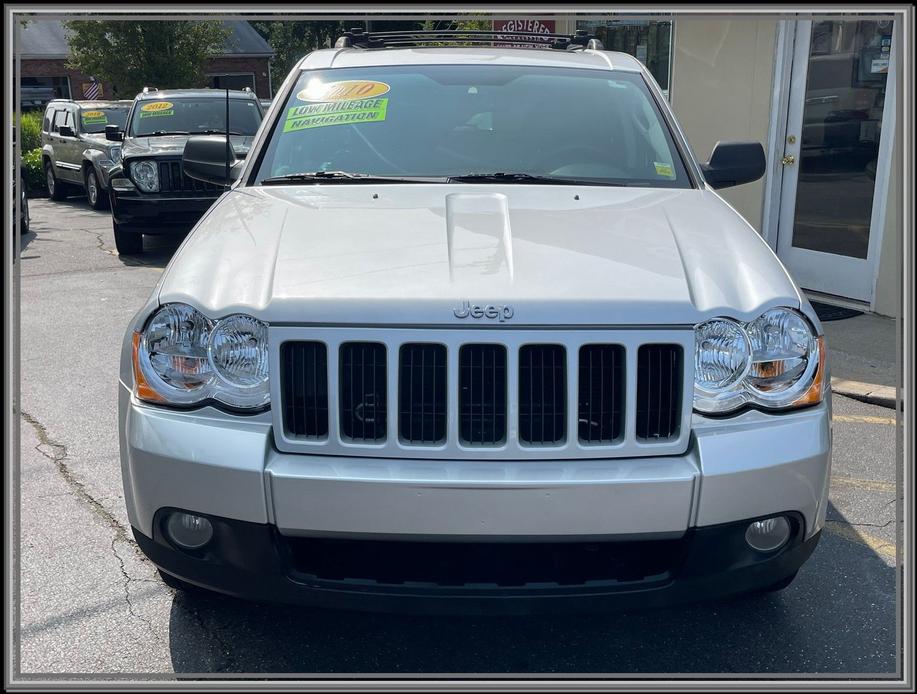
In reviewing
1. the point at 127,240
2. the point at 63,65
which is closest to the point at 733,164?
the point at 127,240

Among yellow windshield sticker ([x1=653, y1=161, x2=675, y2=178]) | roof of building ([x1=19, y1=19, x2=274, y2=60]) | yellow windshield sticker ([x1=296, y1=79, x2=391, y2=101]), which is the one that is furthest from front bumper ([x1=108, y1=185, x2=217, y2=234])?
roof of building ([x1=19, y1=19, x2=274, y2=60])

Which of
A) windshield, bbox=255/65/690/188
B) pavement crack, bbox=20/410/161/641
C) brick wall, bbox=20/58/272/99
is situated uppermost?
brick wall, bbox=20/58/272/99

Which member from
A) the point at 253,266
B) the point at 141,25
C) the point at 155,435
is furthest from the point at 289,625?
the point at 141,25

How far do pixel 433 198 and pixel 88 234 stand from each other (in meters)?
11.3

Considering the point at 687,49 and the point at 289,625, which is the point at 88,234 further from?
the point at 289,625

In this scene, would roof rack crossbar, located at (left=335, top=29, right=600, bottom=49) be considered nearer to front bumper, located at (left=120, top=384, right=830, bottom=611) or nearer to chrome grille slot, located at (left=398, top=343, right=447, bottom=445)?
chrome grille slot, located at (left=398, top=343, right=447, bottom=445)

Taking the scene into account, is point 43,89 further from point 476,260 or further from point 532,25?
point 476,260

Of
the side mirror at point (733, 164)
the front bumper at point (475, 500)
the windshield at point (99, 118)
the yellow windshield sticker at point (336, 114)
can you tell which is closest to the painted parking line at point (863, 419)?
the side mirror at point (733, 164)

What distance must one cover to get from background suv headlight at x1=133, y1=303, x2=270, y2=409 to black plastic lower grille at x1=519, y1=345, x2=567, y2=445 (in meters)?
0.70

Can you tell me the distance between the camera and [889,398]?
18.3 ft

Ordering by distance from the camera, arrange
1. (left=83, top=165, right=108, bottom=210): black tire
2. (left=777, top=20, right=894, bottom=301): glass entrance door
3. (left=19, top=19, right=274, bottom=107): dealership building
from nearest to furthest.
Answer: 1. (left=777, top=20, right=894, bottom=301): glass entrance door
2. (left=83, top=165, right=108, bottom=210): black tire
3. (left=19, top=19, right=274, bottom=107): dealership building

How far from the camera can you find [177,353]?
270cm

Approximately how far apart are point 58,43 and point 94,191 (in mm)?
30060

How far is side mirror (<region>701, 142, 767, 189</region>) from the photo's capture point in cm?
420
